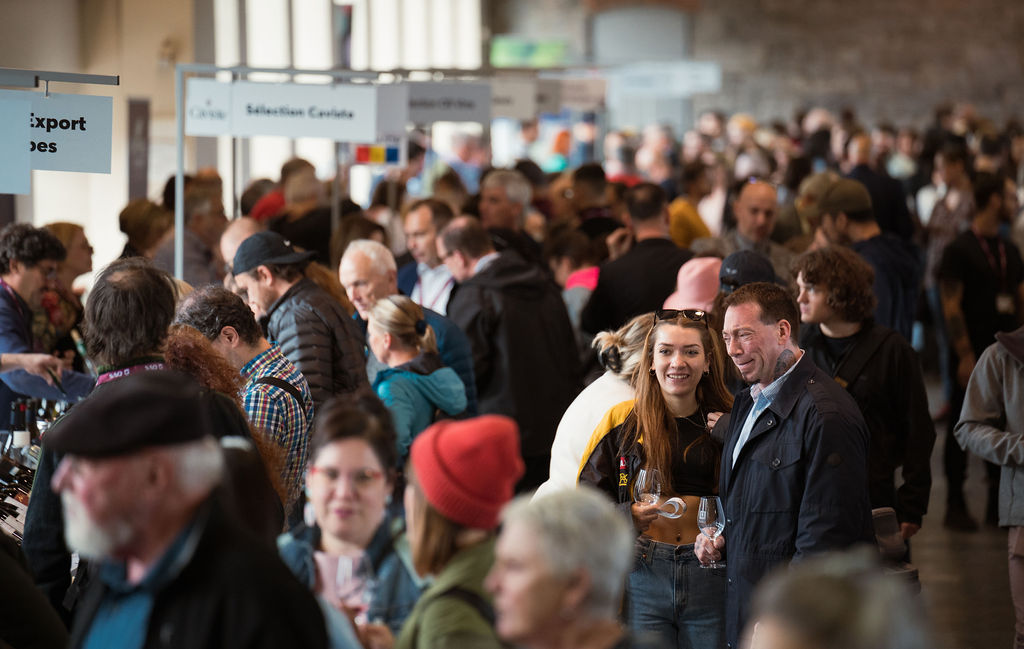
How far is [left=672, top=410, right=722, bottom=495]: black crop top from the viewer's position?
4.09 m

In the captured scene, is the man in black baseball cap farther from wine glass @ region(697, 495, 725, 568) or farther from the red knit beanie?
the red knit beanie

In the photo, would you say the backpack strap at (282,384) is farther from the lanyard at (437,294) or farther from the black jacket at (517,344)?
the lanyard at (437,294)

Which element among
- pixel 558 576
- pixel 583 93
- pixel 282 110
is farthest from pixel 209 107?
pixel 583 93

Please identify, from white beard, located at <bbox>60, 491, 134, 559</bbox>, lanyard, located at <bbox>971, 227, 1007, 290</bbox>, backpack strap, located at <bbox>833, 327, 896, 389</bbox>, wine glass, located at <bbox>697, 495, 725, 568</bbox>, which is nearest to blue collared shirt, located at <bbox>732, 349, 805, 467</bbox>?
wine glass, located at <bbox>697, 495, 725, 568</bbox>

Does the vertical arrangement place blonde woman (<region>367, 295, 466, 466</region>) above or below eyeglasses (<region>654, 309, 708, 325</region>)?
below

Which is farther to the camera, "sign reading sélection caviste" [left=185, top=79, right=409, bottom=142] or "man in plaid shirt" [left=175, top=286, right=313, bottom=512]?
"sign reading sélection caviste" [left=185, top=79, right=409, bottom=142]

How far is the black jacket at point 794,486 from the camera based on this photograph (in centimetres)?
368

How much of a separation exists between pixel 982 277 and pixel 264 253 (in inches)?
Result: 184

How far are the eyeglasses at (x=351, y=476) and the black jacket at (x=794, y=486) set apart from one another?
1.40 meters

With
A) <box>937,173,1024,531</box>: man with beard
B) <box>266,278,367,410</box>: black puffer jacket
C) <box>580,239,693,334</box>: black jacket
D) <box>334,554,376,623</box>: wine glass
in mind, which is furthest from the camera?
<box>937,173,1024,531</box>: man with beard

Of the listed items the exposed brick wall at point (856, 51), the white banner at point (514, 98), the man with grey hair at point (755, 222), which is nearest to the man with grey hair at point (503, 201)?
the man with grey hair at point (755, 222)

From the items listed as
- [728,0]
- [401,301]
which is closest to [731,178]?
[401,301]

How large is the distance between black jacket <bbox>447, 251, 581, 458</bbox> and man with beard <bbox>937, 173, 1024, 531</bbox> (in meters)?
2.74

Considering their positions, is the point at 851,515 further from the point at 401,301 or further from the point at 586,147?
the point at 586,147
